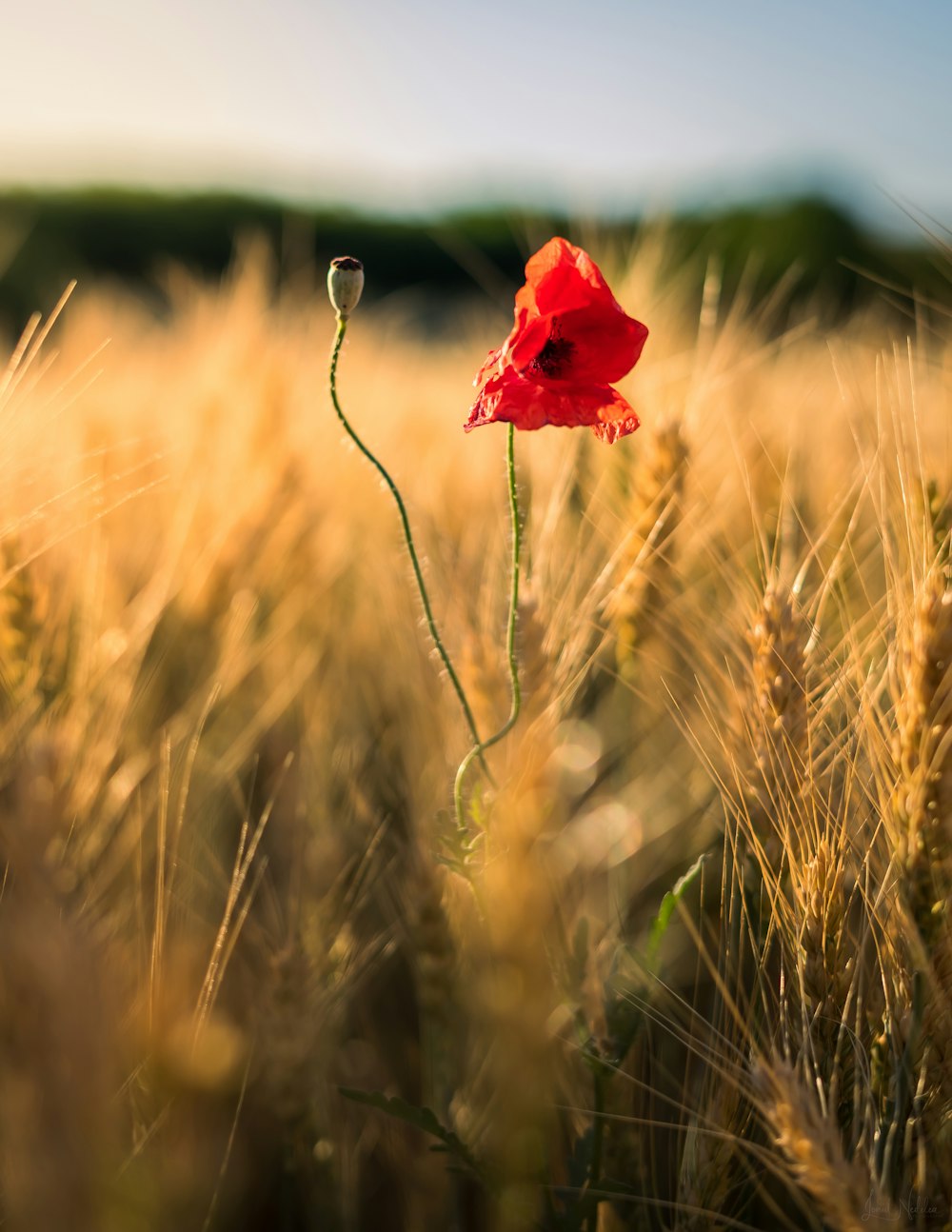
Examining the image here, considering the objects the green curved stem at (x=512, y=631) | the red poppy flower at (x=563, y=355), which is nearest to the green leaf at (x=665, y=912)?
the green curved stem at (x=512, y=631)

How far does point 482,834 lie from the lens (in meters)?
0.56

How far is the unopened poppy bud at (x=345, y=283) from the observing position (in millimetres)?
542

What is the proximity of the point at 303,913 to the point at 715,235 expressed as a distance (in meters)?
9.57

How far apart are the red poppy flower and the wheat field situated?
0.12 metres

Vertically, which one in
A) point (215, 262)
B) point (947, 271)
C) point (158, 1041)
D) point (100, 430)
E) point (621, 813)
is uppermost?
point (215, 262)

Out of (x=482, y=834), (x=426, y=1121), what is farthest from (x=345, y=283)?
(x=426, y=1121)

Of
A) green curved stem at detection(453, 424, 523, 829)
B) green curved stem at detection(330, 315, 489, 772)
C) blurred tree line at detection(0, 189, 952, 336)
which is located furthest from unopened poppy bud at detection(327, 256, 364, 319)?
blurred tree line at detection(0, 189, 952, 336)

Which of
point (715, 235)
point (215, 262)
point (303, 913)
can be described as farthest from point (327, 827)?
point (215, 262)

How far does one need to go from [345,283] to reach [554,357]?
0.42 ft

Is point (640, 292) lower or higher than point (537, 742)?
higher

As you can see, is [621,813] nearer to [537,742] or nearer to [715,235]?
[537,742]

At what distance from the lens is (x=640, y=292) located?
1.31 meters

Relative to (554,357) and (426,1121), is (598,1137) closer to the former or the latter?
(426,1121)

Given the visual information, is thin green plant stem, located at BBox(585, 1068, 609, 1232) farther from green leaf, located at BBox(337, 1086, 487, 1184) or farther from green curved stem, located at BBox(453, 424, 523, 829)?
green curved stem, located at BBox(453, 424, 523, 829)
